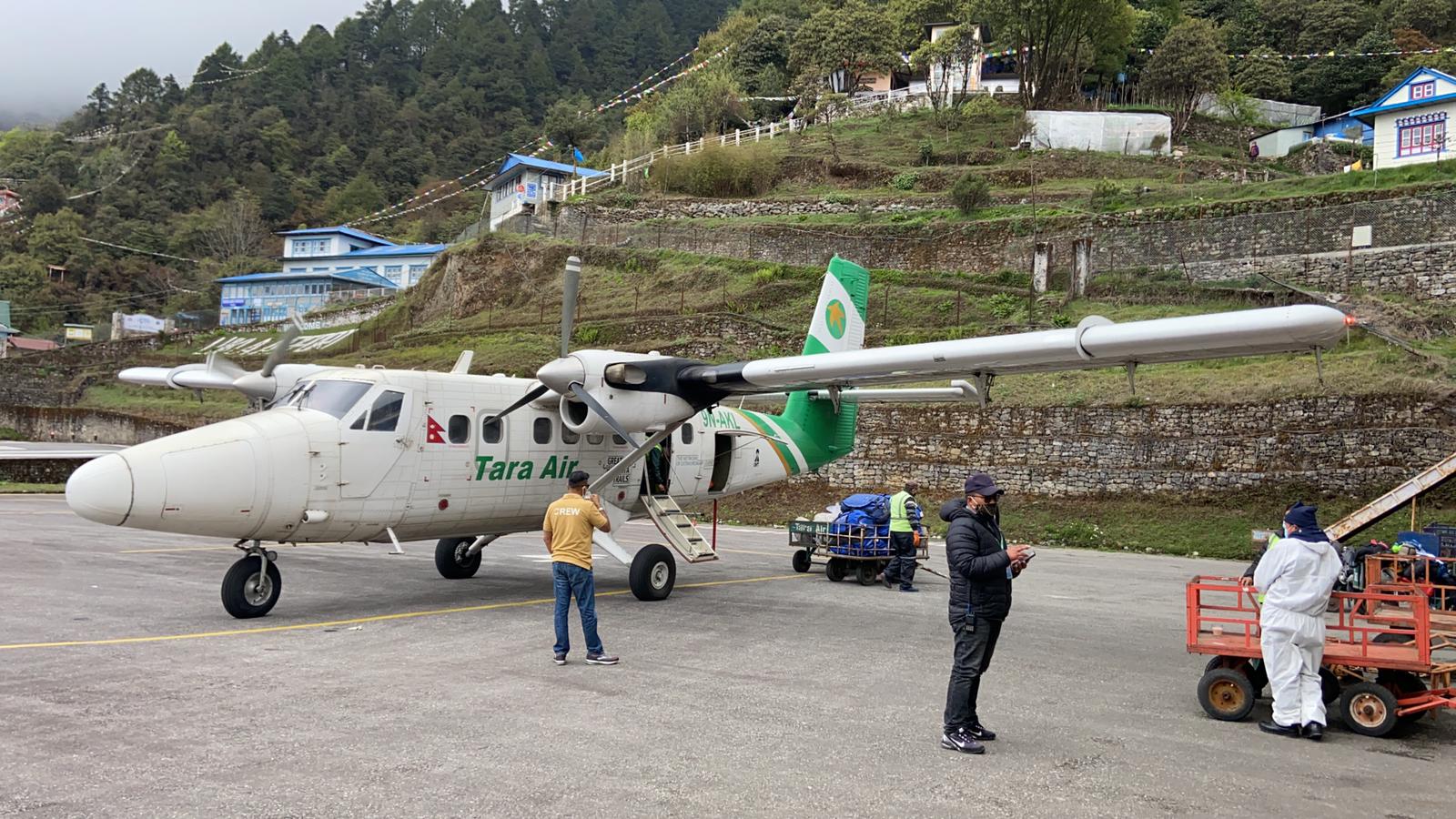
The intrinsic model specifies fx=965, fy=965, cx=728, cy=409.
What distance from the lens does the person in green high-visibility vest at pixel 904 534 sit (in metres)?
14.8

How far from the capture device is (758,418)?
56.2 feet

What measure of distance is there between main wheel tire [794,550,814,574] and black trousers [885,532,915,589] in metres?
1.99

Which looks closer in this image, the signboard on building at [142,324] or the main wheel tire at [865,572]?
the main wheel tire at [865,572]

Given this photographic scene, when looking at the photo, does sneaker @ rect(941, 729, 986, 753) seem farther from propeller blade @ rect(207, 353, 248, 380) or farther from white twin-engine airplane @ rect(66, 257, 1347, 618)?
propeller blade @ rect(207, 353, 248, 380)

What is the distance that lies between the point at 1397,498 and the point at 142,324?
88203 millimetres

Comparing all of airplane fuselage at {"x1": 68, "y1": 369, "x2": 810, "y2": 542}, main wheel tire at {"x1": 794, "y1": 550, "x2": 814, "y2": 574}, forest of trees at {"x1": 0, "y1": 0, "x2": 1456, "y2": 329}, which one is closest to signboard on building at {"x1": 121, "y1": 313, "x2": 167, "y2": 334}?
forest of trees at {"x1": 0, "y1": 0, "x2": 1456, "y2": 329}

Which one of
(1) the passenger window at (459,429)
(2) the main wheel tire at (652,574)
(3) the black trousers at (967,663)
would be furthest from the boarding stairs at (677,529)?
(3) the black trousers at (967,663)

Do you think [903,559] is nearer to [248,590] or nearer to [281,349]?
[248,590]

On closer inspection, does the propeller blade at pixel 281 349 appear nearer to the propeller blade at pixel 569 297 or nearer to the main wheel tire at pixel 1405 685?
the propeller blade at pixel 569 297

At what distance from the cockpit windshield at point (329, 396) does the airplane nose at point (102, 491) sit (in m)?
2.22

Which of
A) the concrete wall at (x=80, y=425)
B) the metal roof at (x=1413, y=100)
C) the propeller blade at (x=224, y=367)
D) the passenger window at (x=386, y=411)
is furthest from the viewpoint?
the concrete wall at (x=80, y=425)

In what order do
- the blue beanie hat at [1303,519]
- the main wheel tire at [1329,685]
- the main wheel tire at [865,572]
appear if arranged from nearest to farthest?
the blue beanie hat at [1303,519], the main wheel tire at [1329,685], the main wheel tire at [865,572]

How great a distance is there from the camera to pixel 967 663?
6461mm

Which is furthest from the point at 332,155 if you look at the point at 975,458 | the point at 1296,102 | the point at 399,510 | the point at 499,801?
the point at 499,801
